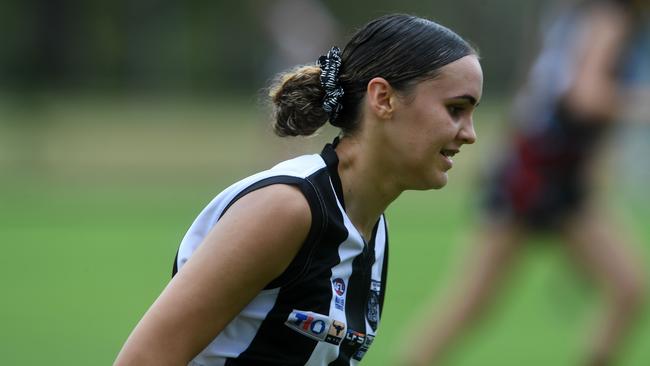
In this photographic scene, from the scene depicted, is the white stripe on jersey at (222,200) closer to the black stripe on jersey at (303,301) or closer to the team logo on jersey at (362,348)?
the black stripe on jersey at (303,301)

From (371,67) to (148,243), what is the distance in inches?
345

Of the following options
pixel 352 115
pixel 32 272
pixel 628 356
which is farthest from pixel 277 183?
pixel 32 272

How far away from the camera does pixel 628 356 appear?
7250 millimetres

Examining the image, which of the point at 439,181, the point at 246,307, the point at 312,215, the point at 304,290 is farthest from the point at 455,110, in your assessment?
the point at 246,307

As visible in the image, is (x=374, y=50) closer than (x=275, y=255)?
No

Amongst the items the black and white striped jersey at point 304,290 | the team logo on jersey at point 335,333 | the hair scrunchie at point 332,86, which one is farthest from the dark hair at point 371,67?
the team logo on jersey at point 335,333

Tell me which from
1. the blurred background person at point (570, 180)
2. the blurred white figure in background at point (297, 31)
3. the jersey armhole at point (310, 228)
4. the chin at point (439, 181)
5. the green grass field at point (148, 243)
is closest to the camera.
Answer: the jersey armhole at point (310, 228)

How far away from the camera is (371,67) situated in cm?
324

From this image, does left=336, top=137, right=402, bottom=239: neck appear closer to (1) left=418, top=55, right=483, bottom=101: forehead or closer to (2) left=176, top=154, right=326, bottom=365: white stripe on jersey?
(2) left=176, top=154, right=326, bottom=365: white stripe on jersey

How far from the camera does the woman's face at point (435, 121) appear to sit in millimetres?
3189

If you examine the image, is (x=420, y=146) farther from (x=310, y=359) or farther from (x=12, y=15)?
(x=12, y=15)

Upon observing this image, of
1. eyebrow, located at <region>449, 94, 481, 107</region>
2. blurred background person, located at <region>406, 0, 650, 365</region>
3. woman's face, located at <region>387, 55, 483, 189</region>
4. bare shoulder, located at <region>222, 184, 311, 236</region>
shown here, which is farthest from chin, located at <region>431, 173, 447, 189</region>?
blurred background person, located at <region>406, 0, 650, 365</region>

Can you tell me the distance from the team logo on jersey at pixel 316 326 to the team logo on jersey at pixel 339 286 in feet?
0.25

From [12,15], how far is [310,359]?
88.8 feet
